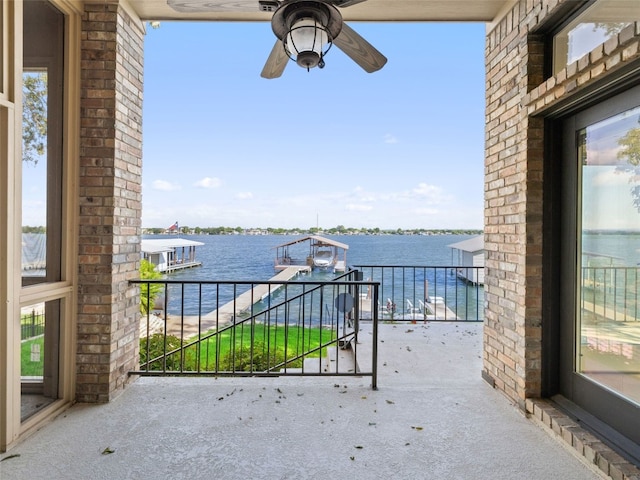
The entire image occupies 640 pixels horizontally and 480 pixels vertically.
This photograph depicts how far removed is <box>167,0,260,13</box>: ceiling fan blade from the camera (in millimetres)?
1837

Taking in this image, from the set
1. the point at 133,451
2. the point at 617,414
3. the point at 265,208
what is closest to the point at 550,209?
the point at 617,414

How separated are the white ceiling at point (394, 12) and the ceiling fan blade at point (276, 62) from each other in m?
0.46

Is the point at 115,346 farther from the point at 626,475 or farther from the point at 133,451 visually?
the point at 626,475

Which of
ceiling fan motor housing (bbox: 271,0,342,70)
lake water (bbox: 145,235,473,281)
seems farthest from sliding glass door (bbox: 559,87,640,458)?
lake water (bbox: 145,235,473,281)

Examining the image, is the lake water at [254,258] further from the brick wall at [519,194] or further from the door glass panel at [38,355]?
the brick wall at [519,194]

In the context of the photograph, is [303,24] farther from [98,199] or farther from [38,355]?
[38,355]

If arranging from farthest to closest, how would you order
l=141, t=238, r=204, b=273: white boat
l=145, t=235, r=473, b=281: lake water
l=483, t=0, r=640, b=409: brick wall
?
l=145, t=235, r=473, b=281: lake water
l=141, t=238, r=204, b=273: white boat
l=483, t=0, r=640, b=409: brick wall

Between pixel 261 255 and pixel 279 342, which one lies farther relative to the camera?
pixel 261 255

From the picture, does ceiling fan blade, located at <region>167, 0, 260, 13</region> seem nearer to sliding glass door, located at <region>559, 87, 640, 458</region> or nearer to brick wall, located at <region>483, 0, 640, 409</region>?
brick wall, located at <region>483, 0, 640, 409</region>

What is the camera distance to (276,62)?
2182mm

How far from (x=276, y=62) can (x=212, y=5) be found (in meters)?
0.45

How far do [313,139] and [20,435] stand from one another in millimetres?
35887

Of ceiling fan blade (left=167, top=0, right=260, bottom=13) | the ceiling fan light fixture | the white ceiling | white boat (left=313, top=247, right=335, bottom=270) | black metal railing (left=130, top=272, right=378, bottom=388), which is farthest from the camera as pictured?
white boat (left=313, top=247, right=335, bottom=270)

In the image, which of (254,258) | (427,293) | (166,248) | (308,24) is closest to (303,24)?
(308,24)
